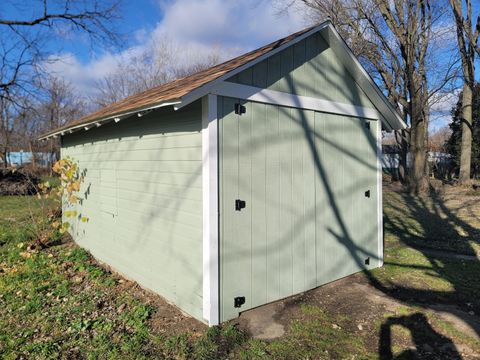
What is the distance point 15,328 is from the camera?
4.27 meters

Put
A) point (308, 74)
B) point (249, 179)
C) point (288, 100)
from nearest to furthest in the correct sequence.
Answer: point (249, 179), point (288, 100), point (308, 74)

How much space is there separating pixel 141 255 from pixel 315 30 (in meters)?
4.11

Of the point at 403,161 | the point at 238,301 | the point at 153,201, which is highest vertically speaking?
the point at 403,161

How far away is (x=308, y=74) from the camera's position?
5.11m

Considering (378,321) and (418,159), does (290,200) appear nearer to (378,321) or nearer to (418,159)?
(378,321)

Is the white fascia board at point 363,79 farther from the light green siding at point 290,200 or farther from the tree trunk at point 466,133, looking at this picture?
the tree trunk at point 466,133

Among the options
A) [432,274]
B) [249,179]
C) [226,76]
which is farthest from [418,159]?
[226,76]

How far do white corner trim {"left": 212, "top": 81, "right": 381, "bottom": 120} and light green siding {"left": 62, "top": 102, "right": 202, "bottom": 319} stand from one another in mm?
426

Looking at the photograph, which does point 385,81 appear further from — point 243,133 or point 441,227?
point 243,133

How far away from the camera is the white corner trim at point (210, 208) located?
393 cm

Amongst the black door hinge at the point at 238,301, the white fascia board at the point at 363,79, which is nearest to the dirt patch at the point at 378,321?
the black door hinge at the point at 238,301

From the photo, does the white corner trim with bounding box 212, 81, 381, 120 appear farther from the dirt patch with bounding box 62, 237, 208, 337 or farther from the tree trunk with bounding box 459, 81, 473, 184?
the tree trunk with bounding box 459, 81, 473, 184

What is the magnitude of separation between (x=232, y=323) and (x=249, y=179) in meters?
1.69

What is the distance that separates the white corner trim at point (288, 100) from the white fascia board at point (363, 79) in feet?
0.73
